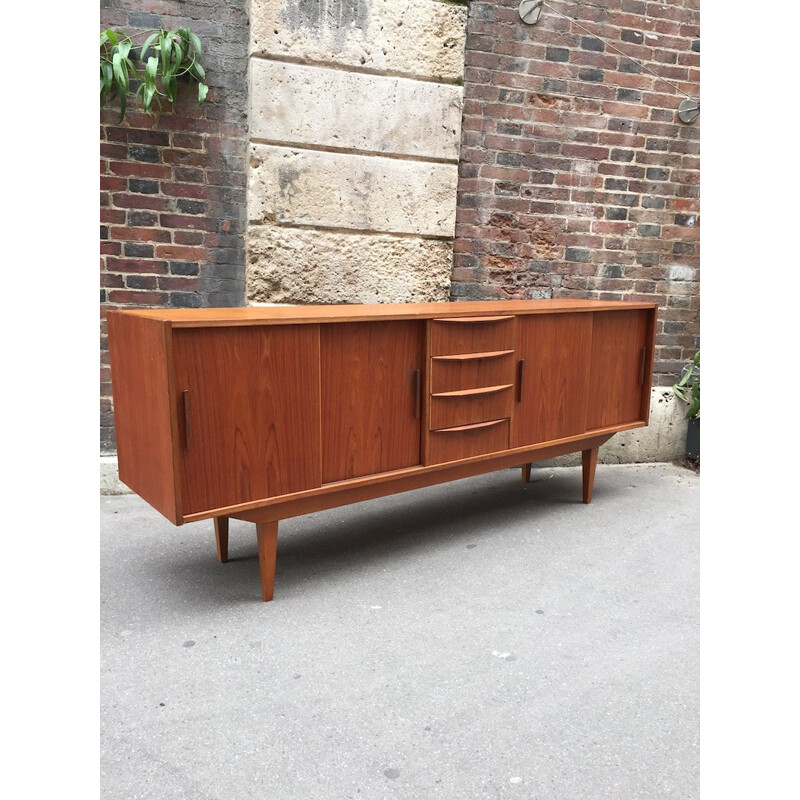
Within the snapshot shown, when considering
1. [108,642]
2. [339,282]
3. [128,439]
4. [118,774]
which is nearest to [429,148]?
[339,282]

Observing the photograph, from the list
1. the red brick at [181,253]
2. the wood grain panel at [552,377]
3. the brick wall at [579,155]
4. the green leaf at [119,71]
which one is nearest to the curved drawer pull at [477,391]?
the wood grain panel at [552,377]

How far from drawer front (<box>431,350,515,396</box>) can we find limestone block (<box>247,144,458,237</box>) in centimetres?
95

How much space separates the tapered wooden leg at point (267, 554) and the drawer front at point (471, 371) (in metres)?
0.81

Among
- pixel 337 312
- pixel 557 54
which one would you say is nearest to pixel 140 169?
pixel 337 312

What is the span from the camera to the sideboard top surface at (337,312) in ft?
7.06

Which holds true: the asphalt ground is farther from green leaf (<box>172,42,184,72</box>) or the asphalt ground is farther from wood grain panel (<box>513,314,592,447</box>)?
green leaf (<box>172,42,184,72</box>)

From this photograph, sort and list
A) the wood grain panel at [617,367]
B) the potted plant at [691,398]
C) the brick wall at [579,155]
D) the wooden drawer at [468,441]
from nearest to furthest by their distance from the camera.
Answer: the wooden drawer at [468,441]
the wood grain panel at [617,367]
the brick wall at [579,155]
the potted plant at [691,398]

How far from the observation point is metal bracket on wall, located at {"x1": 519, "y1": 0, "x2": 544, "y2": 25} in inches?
137

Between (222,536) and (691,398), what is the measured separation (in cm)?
295

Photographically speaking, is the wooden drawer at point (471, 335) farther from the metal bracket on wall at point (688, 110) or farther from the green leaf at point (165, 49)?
the metal bracket on wall at point (688, 110)

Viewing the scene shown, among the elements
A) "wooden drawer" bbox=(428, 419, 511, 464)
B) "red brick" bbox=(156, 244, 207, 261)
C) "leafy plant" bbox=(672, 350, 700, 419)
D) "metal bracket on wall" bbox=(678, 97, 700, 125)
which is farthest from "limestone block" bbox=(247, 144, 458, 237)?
"leafy plant" bbox=(672, 350, 700, 419)

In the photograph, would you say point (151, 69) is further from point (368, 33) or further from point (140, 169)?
point (368, 33)

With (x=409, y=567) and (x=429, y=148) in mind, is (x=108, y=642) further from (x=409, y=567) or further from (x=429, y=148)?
(x=429, y=148)

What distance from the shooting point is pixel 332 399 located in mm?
2439
